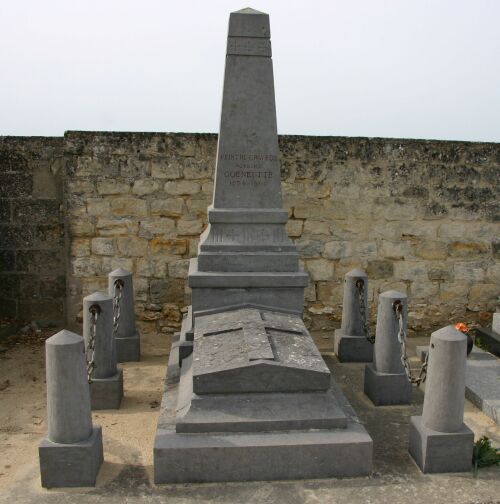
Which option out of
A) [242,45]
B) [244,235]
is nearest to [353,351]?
[244,235]

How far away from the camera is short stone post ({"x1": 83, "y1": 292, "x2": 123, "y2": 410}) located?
182 inches

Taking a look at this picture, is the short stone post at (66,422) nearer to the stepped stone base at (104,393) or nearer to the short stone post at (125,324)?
the stepped stone base at (104,393)

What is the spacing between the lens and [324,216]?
266 inches

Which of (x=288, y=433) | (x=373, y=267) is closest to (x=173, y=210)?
(x=373, y=267)

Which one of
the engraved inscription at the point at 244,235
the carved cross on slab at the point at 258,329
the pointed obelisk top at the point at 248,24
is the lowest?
the carved cross on slab at the point at 258,329

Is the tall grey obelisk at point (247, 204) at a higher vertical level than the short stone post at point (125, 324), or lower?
higher

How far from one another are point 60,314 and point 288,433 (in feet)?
14.1

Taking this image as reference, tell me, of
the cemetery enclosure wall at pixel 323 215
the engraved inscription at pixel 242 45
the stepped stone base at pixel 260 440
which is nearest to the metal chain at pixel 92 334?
the stepped stone base at pixel 260 440

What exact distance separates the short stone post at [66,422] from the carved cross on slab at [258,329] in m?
1.13

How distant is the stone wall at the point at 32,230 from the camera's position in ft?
21.8

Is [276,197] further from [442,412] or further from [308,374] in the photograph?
[442,412]

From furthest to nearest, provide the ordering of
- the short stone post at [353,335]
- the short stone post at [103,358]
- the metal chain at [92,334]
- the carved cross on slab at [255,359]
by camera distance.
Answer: the short stone post at [353,335], the short stone post at [103,358], the metal chain at [92,334], the carved cross on slab at [255,359]

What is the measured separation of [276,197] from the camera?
194 inches

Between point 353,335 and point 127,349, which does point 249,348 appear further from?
point 127,349
